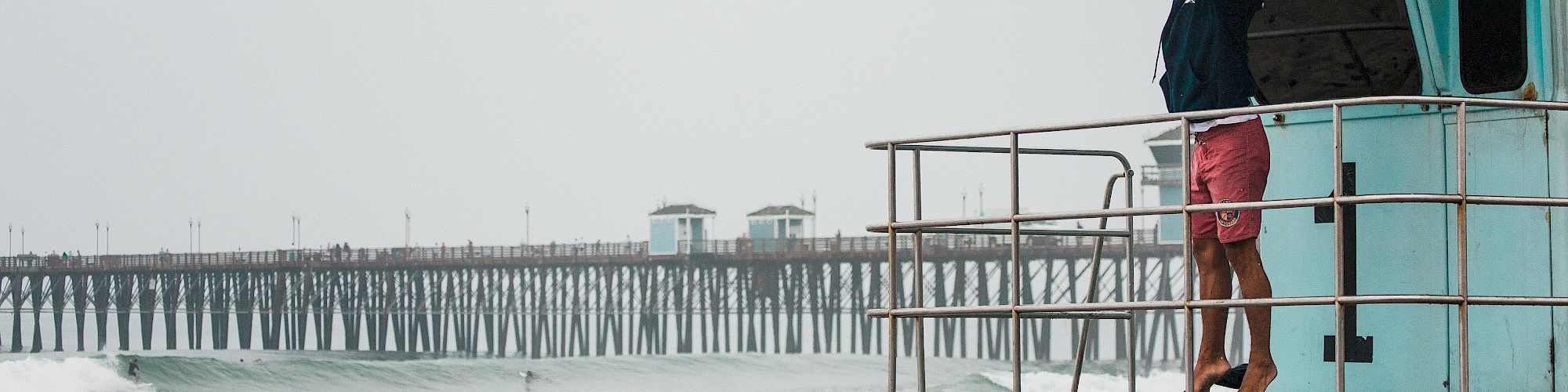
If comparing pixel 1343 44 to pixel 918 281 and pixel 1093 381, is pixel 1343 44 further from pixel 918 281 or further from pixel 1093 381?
pixel 1093 381

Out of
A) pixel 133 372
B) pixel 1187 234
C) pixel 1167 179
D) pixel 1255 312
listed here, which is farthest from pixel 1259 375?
pixel 133 372

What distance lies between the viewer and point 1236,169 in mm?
4508

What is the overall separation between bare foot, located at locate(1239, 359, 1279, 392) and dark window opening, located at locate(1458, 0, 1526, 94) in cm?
96

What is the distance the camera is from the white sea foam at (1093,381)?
173 feet

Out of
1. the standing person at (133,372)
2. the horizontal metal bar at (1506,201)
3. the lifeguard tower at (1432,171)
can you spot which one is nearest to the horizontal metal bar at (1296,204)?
the horizontal metal bar at (1506,201)

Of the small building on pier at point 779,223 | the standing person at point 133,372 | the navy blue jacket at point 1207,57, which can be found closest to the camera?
the navy blue jacket at point 1207,57

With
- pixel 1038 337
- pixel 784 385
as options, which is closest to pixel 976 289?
pixel 1038 337

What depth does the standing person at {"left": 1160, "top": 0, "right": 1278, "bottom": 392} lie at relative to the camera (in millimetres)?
4512

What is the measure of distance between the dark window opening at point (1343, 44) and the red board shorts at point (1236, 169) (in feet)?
1.29

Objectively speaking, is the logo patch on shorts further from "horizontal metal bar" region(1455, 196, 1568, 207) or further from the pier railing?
the pier railing

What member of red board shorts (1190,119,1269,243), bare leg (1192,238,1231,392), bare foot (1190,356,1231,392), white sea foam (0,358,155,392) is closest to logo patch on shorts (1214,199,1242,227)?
red board shorts (1190,119,1269,243)

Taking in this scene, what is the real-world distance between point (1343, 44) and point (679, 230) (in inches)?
2536

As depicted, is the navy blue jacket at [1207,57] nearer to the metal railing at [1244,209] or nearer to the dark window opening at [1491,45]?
the metal railing at [1244,209]

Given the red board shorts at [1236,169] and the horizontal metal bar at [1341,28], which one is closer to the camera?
the red board shorts at [1236,169]
